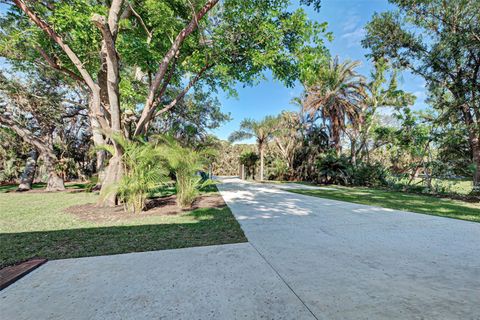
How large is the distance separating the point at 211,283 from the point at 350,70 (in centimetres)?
1695

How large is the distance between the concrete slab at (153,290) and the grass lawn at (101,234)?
414mm

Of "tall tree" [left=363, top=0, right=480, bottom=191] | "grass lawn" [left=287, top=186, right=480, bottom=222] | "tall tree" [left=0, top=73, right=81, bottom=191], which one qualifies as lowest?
"grass lawn" [left=287, top=186, right=480, bottom=222]

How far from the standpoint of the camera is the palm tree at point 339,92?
14648mm

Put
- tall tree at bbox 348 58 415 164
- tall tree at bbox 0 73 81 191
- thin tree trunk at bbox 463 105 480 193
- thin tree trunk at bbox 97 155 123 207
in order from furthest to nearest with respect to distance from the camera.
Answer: tall tree at bbox 348 58 415 164, tall tree at bbox 0 73 81 191, thin tree trunk at bbox 463 105 480 193, thin tree trunk at bbox 97 155 123 207

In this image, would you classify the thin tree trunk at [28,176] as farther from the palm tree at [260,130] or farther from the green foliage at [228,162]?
the green foliage at [228,162]

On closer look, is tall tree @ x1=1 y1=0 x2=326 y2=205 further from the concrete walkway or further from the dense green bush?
the concrete walkway

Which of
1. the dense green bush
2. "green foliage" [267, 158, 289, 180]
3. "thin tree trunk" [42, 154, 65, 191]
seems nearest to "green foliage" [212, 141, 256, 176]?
"green foliage" [267, 158, 289, 180]

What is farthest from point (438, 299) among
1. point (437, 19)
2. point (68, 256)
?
point (437, 19)

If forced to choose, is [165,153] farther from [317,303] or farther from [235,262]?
[317,303]

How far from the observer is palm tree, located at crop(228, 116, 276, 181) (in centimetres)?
1722

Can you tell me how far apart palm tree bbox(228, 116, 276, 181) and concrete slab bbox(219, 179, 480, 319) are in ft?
43.7

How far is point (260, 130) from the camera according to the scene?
17281 millimetres

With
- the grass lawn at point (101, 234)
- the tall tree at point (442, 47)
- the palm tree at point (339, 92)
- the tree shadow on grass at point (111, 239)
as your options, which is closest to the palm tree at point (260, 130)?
the palm tree at point (339, 92)

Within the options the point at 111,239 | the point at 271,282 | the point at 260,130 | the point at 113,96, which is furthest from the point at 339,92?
the point at 111,239
